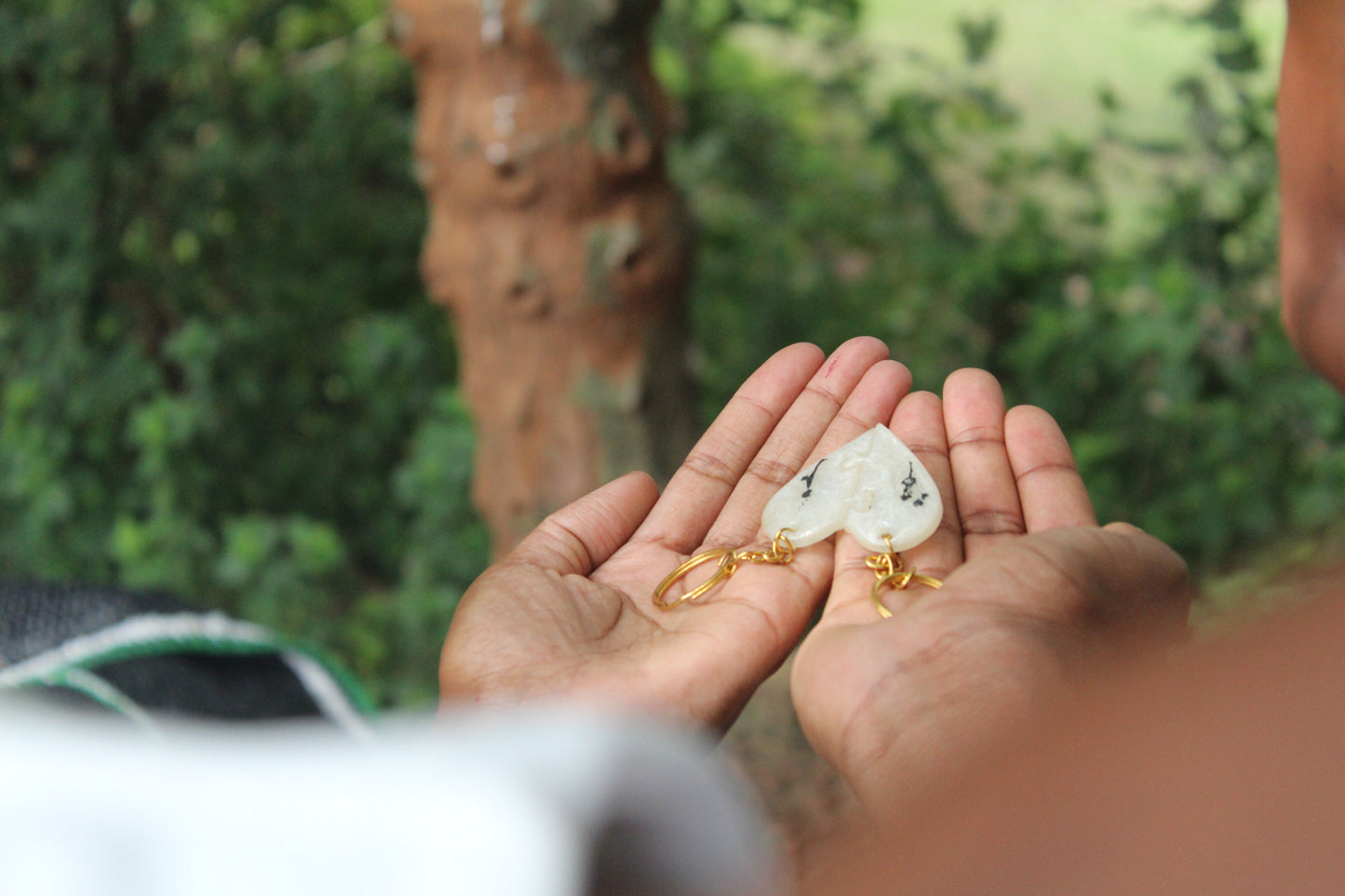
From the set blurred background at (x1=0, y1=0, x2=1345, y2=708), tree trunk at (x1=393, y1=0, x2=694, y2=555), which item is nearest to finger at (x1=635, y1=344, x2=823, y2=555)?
tree trunk at (x1=393, y1=0, x2=694, y2=555)

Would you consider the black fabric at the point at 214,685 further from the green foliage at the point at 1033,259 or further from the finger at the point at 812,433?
the green foliage at the point at 1033,259

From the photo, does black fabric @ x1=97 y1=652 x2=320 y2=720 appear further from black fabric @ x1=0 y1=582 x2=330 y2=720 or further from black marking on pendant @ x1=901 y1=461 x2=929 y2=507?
black marking on pendant @ x1=901 y1=461 x2=929 y2=507

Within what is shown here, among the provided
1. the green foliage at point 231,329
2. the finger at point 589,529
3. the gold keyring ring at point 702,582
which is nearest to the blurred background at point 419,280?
the green foliage at point 231,329

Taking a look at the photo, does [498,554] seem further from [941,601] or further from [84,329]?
[941,601]

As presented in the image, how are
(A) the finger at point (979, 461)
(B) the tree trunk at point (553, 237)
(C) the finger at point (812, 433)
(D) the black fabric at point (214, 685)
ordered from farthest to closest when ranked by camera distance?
(B) the tree trunk at point (553, 237), (C) the finger at point (812, 433), (A) the finger at point (979, 461), (D) the black fabric at point (214, 685)

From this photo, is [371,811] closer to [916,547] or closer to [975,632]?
[975,632]

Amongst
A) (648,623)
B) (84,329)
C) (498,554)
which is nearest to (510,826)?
(648,623)

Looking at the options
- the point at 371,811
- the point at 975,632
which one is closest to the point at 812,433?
the point at 975,632
